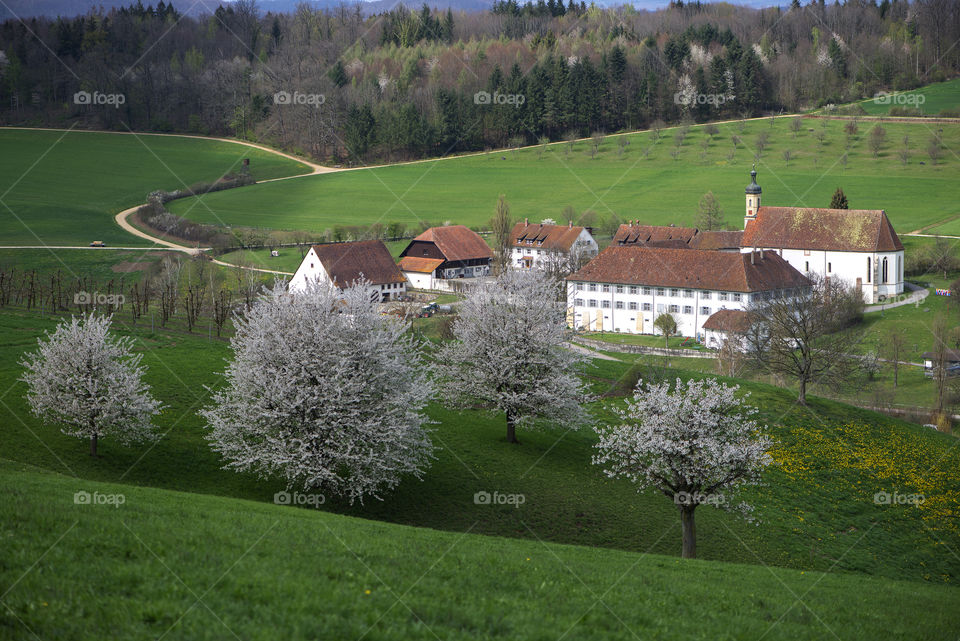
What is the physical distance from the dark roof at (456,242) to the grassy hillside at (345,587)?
268 ft

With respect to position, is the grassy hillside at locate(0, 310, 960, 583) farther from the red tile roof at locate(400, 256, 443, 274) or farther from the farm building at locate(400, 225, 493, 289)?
the farm building at locate(400, 225, 493, 289)

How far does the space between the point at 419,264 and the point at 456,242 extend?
5.89 metres

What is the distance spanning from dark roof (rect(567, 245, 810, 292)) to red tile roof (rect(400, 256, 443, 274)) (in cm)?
1841

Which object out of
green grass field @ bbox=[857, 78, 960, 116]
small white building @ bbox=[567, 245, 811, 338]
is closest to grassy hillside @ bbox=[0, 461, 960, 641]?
small white building @ bbox=[567, 245, 811, 338]

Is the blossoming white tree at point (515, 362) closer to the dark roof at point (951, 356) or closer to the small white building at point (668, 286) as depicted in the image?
the dark roof at point (951, 356)

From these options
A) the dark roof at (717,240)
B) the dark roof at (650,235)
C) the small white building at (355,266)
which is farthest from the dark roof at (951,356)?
the small white building at (355,266)

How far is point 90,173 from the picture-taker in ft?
477

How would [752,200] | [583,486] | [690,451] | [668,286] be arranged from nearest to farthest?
[690,451]
[583,486]
[668,286]
[752,200]

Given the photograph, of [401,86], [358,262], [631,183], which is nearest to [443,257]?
[358,262]

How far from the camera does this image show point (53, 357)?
95.3 ft

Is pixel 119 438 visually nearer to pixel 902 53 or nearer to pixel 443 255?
pixel 443 255

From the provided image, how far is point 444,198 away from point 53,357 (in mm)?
116927

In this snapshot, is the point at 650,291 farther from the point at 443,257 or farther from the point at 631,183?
the point at 631,183

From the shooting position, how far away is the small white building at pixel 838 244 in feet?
315
